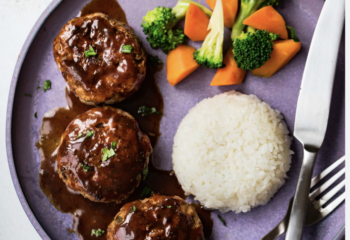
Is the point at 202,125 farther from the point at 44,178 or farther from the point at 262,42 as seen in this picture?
the point at 44,178

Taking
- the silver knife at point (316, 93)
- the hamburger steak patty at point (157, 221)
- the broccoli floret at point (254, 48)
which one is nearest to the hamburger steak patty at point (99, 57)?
the broccoli floret at point (254, 48)

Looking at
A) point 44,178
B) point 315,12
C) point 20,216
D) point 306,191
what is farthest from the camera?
point 20,216

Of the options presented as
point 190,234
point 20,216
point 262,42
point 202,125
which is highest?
point 262,42

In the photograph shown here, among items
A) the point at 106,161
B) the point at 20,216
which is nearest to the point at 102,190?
the point at 106,161

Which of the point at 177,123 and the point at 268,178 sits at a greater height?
the point at 177,123

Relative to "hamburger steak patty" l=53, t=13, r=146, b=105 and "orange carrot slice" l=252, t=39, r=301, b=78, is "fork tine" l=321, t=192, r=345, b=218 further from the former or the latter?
"hamburger steak patty" l=53, t=13, r=146, b=105

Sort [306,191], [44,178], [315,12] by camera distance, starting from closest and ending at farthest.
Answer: [306,191] → [315,12] → [44,178]

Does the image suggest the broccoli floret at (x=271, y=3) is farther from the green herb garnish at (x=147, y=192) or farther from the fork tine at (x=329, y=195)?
the green herb garnish at (x=147, y=192)
